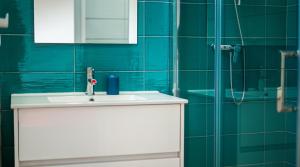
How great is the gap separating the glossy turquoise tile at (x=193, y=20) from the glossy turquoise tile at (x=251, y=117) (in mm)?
550

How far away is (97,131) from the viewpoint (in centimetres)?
258

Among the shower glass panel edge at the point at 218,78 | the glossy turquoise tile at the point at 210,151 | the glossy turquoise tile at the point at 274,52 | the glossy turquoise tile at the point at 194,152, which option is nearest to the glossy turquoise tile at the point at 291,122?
the glossy turquoise tile at the point at 274,52

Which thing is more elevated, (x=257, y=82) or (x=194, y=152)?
(x=257, y=82)

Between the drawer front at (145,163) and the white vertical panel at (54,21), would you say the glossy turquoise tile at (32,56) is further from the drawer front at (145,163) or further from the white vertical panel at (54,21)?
the drawer front at (145,163)

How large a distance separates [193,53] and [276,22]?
2.61 feet

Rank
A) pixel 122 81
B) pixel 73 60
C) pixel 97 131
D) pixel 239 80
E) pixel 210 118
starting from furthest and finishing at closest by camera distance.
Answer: pixel 122 81 < pixel 73 60 < pixel 210 118 < pixel 97 131 < pixel 239 80

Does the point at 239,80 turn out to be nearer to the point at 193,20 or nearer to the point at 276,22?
the point at 276,22

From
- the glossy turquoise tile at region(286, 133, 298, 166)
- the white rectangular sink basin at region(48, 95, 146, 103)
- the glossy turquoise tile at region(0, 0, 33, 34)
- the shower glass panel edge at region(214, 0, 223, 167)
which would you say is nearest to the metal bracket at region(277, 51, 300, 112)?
the glossy turquoise tile at region(286, 133, 298, 166)

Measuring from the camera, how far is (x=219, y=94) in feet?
8.63

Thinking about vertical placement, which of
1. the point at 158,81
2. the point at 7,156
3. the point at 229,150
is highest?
the point at 158,81

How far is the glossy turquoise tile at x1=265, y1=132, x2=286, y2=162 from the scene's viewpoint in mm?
2158

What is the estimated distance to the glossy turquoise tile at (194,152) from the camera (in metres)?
2.86

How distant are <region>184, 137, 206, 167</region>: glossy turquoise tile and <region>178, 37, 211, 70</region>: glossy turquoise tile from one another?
452 millimetres

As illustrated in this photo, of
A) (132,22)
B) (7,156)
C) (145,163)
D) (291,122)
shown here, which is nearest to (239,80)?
(291,122)
